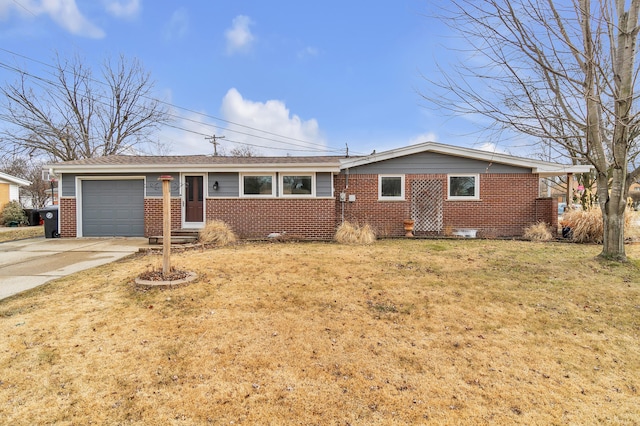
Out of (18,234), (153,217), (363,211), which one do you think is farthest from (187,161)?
(18,234)

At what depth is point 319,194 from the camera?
10.7 metres

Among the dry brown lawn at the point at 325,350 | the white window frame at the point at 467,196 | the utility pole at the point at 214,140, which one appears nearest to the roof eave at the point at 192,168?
the white window frame at the point at 467,196

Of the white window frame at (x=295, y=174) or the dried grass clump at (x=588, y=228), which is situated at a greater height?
the white window frame at (x=295, y=174)

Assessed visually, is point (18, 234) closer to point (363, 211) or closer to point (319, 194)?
point (319, 194)

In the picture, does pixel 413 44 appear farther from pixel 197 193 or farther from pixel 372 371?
pixel 197 193

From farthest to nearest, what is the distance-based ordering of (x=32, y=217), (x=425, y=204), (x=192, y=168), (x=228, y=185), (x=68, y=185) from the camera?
(x=32, y=217) → (x=425, y=204) → (x=68, y=185) → (x=228, y=185) → (x=192, y=168)

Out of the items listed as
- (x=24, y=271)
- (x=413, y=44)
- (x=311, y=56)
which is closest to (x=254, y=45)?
(x=311, y=56)

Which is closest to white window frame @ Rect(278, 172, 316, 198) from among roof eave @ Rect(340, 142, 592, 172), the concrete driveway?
roof eave @ Rect(340, 142, 592, 172)

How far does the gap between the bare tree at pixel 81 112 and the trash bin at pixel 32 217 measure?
21.1 ft

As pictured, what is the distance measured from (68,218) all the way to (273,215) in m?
6.95

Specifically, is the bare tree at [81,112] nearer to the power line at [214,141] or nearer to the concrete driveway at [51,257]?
the power line at [214,141]

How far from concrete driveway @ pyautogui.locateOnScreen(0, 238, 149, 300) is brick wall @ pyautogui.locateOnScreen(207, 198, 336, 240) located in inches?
100

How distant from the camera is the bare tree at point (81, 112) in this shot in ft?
67.1

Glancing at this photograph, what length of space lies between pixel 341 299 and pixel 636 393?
119 inches
